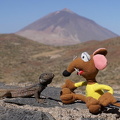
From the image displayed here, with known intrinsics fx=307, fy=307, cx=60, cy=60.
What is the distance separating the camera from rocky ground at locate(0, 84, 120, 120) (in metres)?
4.88

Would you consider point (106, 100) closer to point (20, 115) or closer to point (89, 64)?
point (89, 64)

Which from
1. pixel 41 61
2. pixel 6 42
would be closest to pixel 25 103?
pixel 41 61

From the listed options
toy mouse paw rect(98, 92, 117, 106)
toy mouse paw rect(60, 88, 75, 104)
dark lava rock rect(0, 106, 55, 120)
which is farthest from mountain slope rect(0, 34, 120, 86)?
dark lava rock rect(0, 106, 55, 120)

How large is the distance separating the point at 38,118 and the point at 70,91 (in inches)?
71.9

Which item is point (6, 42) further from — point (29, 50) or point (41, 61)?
point (41, 61)

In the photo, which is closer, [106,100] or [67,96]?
[106,100]

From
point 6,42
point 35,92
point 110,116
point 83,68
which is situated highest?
point 6,42

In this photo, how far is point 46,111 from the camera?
5520mm

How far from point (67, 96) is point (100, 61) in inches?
42.1

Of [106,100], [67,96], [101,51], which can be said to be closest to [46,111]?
[67,96]

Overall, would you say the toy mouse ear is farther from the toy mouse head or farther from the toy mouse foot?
the toy mouse foot

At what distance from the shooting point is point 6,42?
5091 centimetres

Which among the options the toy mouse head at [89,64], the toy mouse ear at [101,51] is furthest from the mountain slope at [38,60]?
the toy mouse head at [89,64]

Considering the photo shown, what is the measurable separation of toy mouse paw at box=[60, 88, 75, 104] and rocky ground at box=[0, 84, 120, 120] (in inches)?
3.9
